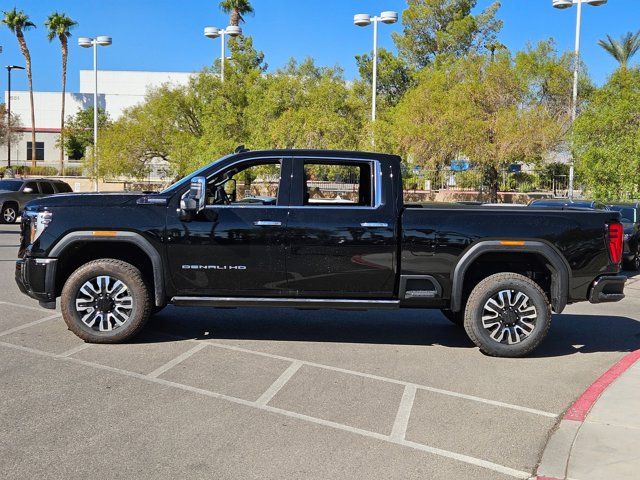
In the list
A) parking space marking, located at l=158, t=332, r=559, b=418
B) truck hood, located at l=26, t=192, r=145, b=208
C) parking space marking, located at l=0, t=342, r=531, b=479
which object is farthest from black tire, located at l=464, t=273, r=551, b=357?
truck hood, located at l=26, t=192, r=145, b=208

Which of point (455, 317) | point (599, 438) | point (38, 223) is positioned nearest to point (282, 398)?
point (599, 438)

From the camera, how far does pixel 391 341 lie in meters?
8.03

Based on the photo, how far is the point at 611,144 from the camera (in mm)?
19938

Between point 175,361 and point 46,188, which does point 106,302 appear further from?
point 46,188

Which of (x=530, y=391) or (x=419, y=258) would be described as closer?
(x=530, y=391)

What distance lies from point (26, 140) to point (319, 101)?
5812cm

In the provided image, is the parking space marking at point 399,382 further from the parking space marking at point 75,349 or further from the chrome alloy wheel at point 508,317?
the chrome alloy wheel at point 508,317

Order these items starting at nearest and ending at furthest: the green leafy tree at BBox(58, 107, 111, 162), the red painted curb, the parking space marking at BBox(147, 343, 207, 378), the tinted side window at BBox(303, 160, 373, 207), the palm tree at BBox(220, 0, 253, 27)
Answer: the red painted curb → the parking space marking at BBox(147, 343, 207, 378) → the tinted side window at BBox(303, 160, 373, 207) → the palm tree at BBox(220, 0, 253, 27) → the green leafy tree at BBox(58, 107, 111, 162)

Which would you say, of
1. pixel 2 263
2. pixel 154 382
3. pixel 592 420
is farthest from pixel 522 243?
pixel 2 263

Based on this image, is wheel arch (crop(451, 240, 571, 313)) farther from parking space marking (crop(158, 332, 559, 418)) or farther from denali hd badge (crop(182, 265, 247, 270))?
denali hd badge (crop(182, 265, 247, 270))

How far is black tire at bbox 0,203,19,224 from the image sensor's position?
24797 millimetres

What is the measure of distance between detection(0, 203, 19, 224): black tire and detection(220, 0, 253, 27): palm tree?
21.4m

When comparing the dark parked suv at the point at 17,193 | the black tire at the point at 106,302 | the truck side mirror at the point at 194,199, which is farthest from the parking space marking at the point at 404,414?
the dark parked suv at the point at 17,193

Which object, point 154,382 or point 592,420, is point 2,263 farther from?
point 592,420
